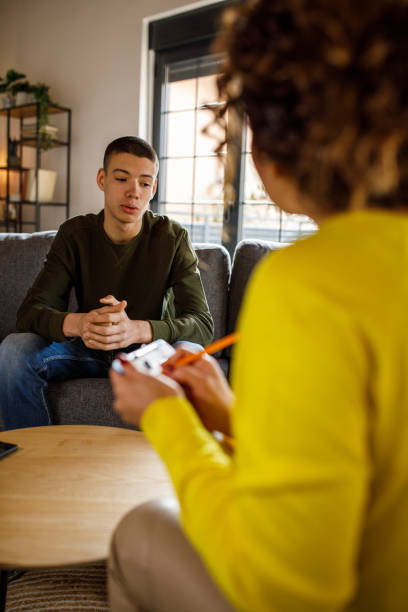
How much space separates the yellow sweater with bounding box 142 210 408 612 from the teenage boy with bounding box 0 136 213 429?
1.33 m

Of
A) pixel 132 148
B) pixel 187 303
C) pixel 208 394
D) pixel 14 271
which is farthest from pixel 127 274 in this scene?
pixel 208 394

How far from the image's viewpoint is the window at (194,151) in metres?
3.21

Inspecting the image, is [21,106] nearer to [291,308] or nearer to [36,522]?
[36,522]

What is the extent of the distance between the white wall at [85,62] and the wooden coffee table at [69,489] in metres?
2.78

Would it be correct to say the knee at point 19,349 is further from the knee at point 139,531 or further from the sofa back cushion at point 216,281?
the knee at point 139,531

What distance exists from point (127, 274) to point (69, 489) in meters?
1.05

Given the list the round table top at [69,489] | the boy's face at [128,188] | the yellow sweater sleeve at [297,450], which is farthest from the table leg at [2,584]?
the boy's face at [128,188]

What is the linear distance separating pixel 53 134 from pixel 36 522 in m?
3.59

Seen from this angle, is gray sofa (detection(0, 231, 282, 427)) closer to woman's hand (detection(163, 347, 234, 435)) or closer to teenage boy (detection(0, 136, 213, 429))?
teenage boy (detection(0, 136, 213, 429))

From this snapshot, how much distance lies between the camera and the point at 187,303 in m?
1.93

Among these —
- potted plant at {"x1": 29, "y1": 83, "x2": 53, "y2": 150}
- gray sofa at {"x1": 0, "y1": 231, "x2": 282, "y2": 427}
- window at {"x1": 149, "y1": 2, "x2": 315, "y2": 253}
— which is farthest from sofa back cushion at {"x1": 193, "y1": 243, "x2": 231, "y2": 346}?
potted plant at {"x1": 29, "y1": 83, "x2": 53, "y2": 150}

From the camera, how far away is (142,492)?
102 centimetres

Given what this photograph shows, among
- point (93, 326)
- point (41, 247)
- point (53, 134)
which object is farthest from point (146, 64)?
point (93, 326)

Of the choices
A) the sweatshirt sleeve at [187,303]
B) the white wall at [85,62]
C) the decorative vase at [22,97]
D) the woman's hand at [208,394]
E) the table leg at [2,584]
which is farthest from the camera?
the decorative vase at [22,97]
